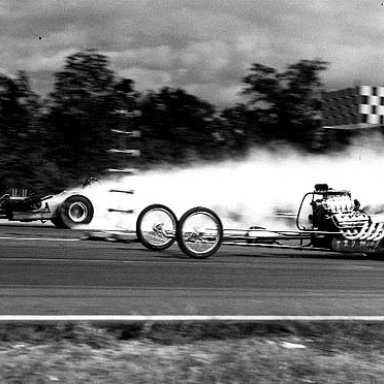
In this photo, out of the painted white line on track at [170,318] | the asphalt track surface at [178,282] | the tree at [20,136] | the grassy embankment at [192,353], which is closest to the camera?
the grassy embankment at [192,353]

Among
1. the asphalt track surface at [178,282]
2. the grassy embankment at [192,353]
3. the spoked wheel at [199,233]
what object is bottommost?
the grassy embankment at [192,353]

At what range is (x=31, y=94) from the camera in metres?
34.4

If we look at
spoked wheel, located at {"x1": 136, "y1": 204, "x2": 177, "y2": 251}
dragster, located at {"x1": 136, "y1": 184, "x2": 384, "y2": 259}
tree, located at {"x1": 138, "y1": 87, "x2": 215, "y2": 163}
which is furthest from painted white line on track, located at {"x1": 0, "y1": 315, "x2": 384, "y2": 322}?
tree, located at {"x1": 138, "y1": 87, "x2": 215, "y2": 163}

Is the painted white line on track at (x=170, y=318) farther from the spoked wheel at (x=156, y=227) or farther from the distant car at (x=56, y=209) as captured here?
the distant car at (x=56, y=209)

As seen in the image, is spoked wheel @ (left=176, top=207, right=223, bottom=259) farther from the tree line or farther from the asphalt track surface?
the tree line

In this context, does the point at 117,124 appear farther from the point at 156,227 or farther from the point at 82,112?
the point at 156,227

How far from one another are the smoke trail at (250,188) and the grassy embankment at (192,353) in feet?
30.8

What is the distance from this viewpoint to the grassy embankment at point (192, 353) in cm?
562

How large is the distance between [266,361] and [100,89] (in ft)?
94.8

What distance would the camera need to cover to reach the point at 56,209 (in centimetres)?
2159

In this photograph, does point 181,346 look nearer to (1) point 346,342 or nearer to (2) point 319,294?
(1) point 346,342

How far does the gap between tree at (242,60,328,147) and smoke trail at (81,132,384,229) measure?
1745 cm

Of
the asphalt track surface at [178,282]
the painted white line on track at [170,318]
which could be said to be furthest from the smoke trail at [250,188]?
the painted white line on track at [170,318]

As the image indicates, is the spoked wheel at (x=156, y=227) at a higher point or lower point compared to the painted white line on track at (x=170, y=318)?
higher
